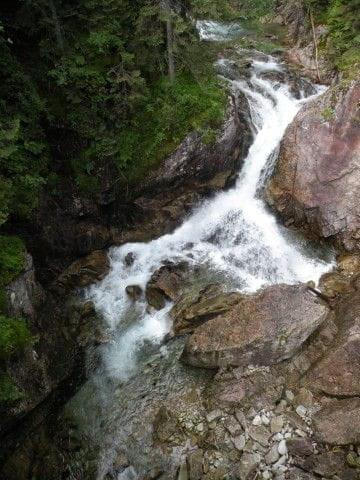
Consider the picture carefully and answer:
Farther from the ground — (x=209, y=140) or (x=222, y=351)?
(x=209, y=140)

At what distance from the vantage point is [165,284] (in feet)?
42.6

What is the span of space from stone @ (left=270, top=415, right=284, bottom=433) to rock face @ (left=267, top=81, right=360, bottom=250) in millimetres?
6795

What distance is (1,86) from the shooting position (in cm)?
1056

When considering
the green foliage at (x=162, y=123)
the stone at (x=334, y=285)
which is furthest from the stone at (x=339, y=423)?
the green foliage at (x=162, y=123)

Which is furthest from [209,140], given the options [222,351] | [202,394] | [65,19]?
[202,394]

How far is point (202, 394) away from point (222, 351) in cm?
126

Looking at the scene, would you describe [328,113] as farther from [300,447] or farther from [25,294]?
[25,294]

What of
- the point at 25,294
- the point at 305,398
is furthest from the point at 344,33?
the point at 25,294

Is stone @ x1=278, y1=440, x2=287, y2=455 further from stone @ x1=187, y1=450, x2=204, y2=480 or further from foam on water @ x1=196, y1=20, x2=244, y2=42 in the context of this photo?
foam on water @ x1=196, y1=20, x2=244, y2=42

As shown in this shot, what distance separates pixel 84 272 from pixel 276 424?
818 centimetres

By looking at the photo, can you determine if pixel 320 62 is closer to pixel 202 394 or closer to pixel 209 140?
pixel 209 140

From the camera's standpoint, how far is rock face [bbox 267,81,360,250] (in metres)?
13.3

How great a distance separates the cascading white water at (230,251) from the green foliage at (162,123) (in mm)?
2631

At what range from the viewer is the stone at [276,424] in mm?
8952
